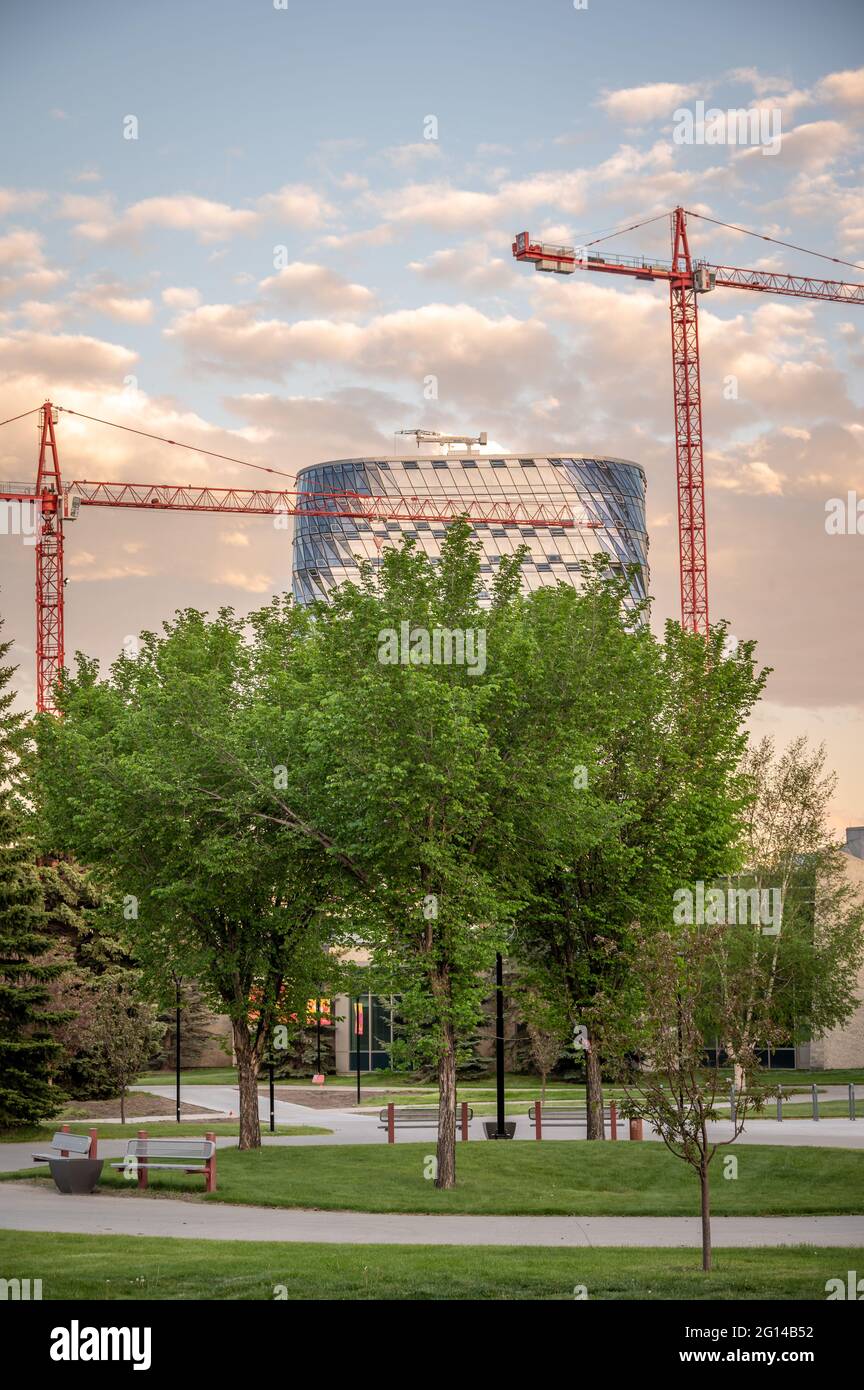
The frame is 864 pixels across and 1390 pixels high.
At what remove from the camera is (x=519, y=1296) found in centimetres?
1469

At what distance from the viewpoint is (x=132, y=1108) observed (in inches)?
1870

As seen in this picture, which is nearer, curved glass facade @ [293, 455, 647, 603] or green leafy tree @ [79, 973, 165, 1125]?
green leafy tree @ [79, 973, 165, 1125]

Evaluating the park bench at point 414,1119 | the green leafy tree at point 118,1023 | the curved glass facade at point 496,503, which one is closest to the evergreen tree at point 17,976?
the green leafy tree at point 118,1023

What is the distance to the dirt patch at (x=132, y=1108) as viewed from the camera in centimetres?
4456

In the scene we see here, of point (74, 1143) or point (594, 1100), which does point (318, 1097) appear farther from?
point (74, 1143)

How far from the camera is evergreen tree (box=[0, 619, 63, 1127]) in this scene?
35469 mm

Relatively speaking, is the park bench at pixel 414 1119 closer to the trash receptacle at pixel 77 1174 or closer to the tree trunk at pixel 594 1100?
the tree trunk at pixel 594 1100

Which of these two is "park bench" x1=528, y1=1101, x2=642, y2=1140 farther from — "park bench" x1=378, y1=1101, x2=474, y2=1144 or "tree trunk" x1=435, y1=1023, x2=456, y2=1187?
"tree trunk" x1=435, y1=1023, x2=456, y2=1187

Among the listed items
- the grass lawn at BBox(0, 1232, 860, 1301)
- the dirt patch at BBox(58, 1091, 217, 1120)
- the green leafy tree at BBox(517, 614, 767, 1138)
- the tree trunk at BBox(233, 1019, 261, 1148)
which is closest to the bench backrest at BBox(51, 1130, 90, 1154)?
the tree trunk at BBox(233, 1019, 261, 1148)

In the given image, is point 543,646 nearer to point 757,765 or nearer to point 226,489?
point 757,765

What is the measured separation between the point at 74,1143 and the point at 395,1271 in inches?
446

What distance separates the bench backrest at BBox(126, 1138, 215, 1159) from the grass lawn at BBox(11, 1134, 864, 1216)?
0.71m

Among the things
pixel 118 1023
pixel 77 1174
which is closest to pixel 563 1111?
pixel 118 1023
